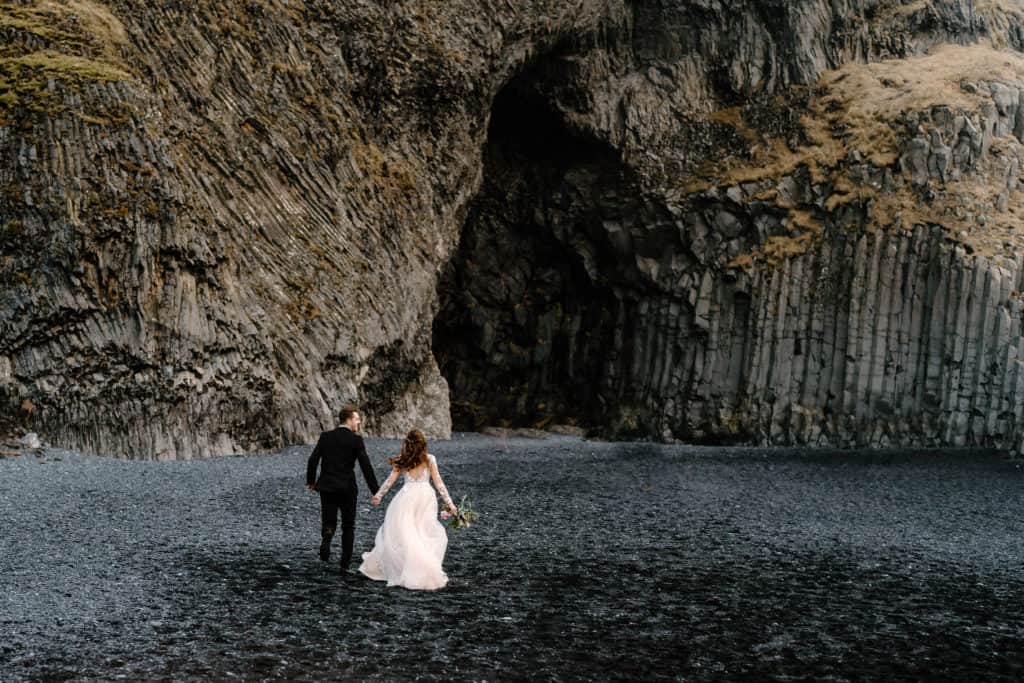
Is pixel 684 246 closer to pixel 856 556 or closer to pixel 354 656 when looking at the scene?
pixel 856 556

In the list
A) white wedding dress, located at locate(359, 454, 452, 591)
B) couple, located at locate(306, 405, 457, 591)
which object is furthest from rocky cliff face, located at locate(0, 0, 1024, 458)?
white wedding dress, located at locate(359, 454, 452, 591)

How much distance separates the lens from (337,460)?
14.5 m

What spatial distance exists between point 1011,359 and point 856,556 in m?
18.1

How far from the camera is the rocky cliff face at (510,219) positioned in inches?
984

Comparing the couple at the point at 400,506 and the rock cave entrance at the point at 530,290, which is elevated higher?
the rock cave entrance at the point at 530,290

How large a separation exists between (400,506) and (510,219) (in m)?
29.0

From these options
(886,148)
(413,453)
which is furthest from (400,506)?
(886,148)

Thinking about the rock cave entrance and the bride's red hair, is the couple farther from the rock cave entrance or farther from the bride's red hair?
the rock cave entrance

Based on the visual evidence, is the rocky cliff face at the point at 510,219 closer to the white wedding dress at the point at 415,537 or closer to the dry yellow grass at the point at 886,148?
the dry yellow grass at the point at 886,148

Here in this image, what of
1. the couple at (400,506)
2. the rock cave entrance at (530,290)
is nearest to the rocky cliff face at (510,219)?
the rock cave entrance at (530,290)

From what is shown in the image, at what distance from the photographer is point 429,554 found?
1433 cm

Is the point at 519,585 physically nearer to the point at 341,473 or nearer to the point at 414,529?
the point at 414,529

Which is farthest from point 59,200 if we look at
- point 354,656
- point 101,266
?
point 354,656

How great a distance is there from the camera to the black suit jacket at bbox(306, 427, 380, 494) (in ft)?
47.4
